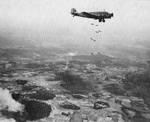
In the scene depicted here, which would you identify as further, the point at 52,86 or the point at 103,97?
the point at 52,86

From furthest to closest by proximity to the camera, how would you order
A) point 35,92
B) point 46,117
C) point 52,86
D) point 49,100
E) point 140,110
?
point 52,86 < point 35,92 < point 49,100 < point 140,110 < point 46,117

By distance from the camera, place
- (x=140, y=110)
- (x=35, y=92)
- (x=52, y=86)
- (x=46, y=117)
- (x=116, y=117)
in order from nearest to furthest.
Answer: (x=46, y=117) → (x=116, y=117) → (x=140, y=110) → (x=35, y=92) → (x=52, y=86)

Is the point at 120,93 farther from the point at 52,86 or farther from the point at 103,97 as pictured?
the point at 52,86

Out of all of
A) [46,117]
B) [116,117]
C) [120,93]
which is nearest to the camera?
[46,117]

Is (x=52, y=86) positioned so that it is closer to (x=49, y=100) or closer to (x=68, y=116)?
(x=49, y=100)

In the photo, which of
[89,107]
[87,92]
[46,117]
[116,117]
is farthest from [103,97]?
[46,117]

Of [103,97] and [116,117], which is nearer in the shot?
[116,117]

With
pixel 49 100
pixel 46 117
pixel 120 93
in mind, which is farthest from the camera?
pixel 120 93

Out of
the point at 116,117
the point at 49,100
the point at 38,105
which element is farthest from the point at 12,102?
the point at 116,117

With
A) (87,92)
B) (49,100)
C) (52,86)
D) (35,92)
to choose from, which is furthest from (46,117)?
(52,86)
